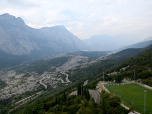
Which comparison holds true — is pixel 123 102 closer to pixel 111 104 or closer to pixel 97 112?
pixel 111 104

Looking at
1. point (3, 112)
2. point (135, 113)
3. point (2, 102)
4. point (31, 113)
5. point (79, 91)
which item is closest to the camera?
point (135, 113)

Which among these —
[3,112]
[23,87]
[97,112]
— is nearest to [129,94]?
[97,112]

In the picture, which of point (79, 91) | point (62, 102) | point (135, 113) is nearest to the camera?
point (135, 113)

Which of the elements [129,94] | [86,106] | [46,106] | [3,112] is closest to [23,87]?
[3,112]

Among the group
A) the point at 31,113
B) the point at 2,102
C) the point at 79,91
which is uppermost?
the point at 79,91

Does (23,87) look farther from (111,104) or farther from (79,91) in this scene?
(111,104)

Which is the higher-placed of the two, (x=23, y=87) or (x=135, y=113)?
(x=135, y=113)

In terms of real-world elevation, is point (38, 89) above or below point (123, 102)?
below

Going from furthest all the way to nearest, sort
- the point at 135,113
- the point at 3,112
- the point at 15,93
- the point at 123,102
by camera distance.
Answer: the point at 15,93
the point at 3,112
the point at 123,102
the point at 135,113

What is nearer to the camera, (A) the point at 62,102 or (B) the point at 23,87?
(A) the point at 62,102
